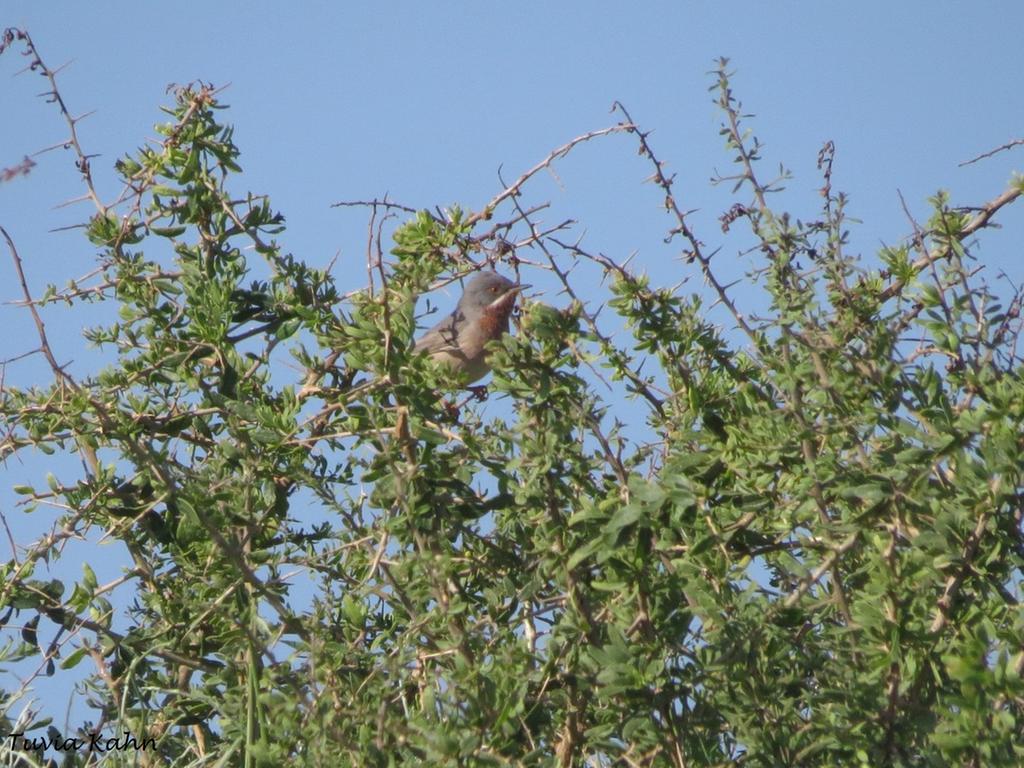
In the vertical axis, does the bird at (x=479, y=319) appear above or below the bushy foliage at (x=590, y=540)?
above

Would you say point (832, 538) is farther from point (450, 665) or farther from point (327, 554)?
point (327, 554)

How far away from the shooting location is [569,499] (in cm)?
329

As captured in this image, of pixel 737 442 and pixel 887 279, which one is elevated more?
pixel 887 279

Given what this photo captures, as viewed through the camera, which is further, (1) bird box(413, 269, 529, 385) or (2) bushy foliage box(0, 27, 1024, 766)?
(1) bird box(413, 269, 529, 385)

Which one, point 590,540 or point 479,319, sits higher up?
point 479,319

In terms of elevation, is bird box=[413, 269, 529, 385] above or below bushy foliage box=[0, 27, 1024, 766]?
above

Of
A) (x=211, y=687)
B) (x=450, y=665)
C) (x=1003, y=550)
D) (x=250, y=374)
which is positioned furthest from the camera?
(x=250, y=374)

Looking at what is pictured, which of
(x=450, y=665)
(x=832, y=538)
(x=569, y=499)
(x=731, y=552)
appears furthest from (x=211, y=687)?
(x=832, y=538)

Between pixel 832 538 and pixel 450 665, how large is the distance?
91cm

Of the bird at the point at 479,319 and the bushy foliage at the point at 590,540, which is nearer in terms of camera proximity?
the bushy foliage at the point at 590,540

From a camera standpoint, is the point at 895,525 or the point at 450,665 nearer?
the point at 895,525

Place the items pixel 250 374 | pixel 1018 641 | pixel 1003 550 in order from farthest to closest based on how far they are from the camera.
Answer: pixel 250 374 → pixel 1003 550 → pixel 1018 641

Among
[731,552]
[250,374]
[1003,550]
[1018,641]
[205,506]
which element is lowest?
[1018,641]

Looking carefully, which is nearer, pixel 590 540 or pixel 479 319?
pixel 590 540
